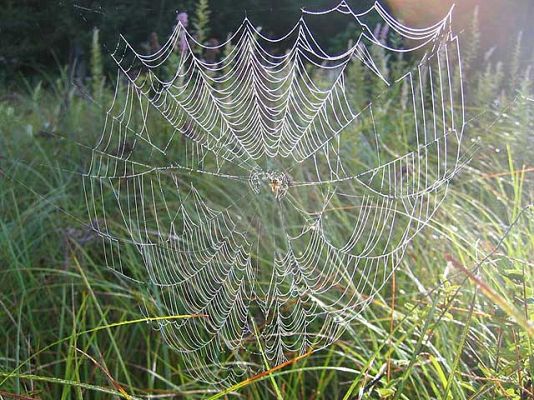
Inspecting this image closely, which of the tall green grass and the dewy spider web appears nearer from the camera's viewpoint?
the tall green grass

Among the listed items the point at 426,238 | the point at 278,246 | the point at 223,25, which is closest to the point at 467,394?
the point at 426,238

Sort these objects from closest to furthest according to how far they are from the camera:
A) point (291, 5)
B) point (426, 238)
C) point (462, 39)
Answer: point (426, 238) < point (291, 5) < point (462, 39)

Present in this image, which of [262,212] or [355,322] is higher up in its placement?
[262,212]

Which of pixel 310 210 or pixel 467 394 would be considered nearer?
pixel 467 394

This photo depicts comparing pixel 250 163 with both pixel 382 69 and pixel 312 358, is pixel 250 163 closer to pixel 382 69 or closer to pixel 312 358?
pixel 382 69

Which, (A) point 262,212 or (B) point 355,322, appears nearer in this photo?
(B) point 355,322

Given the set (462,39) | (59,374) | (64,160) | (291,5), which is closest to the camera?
(59,374)

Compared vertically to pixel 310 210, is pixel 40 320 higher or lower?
lower

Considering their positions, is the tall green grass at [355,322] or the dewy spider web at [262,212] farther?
the dewy spider web at [262,212]

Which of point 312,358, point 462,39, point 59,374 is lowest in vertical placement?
point 59,374
